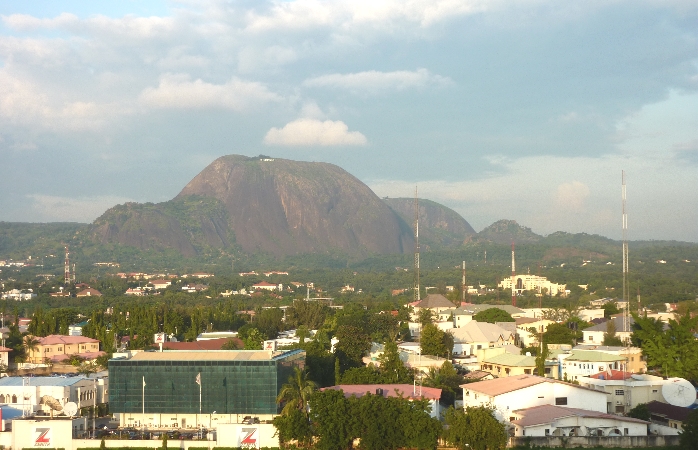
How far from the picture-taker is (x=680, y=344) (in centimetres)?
4106

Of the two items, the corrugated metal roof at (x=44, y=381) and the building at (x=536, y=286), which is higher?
the corrugated metal roof at (x=44, y=381)

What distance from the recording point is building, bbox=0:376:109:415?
32.4 m

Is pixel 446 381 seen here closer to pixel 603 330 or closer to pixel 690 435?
pixel 690 435

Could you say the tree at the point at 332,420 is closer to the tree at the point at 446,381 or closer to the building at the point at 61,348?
the tree at the point at 446,381

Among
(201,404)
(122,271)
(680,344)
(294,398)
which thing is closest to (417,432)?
(294,398)

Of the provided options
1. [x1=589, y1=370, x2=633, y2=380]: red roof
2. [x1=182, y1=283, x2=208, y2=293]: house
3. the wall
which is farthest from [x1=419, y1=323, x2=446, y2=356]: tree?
[x1=182, y1=283, x2=208, y2=293]: house

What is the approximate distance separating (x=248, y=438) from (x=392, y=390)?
6.52m

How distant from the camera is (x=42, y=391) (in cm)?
3278

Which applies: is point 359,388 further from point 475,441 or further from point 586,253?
point 586,253

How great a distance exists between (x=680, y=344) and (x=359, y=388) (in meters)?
17.4

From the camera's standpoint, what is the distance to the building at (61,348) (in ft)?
166

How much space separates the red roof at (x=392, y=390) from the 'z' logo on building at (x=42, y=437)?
929cm

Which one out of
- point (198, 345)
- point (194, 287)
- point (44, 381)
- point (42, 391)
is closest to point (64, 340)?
point (198, 345)

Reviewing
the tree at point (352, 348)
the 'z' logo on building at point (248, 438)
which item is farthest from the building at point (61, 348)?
the 'z' logo on building at point (248, 438)
